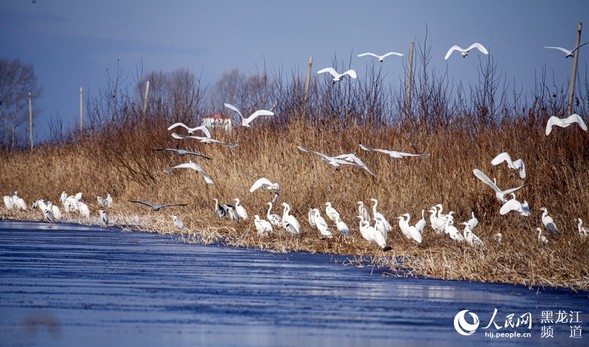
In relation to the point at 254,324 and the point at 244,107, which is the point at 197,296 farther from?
the point at 244,107

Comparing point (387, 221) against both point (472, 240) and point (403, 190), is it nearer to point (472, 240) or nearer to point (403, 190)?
point (403, 190)

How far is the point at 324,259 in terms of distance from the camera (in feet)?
41.3

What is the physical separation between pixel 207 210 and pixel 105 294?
10575 millimetres

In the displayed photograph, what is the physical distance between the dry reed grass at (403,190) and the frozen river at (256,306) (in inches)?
35.2

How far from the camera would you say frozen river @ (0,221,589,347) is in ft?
21.0

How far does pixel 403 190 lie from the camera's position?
53.5 ft

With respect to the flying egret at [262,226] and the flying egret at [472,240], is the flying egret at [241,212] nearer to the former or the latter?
the flying egret at [262,226]

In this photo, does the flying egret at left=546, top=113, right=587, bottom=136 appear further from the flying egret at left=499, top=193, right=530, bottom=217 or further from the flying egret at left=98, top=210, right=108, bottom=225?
the flying egret at left=98, top=210, right=108, bottom=225

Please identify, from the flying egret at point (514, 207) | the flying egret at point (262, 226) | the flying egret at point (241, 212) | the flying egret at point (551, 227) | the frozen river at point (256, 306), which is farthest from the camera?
the flying egret at point (241, 212)

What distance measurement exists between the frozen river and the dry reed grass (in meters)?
→ 0.89

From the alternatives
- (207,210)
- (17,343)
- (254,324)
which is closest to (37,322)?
(17,343)

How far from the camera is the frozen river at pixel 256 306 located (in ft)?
21.0

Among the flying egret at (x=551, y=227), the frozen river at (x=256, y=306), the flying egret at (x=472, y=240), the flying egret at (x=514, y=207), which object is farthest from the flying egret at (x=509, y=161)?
the frozen river at (x=256, y=306)

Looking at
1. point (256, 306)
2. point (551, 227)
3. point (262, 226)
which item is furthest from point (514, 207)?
point (256, 306)
